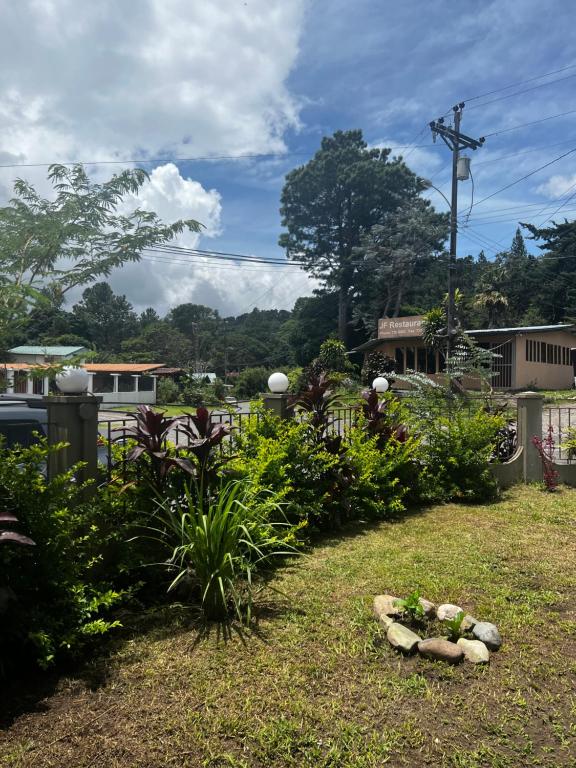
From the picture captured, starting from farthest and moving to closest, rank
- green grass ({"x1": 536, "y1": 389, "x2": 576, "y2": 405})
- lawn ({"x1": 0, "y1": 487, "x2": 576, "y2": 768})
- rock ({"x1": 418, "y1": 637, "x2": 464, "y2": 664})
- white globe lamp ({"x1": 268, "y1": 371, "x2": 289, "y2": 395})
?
1. green grass ({"x1": 536, "y1": 389, "x2": 576, "y2": 405})
2. white globe lamp ({"x1": 268, "y1": 371, "x2": 289, "y2": 395})
3. rock ({"x1": 418, "y1": 637, "x2": 464, "y2": 664})
4. lawn ({"x1": 0, "y1": 487, "x2": 576, "y2": 768})

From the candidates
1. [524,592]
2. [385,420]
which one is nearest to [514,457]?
[385,420]

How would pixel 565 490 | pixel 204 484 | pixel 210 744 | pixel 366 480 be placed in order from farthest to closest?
pixel 565 490 → pixel 366 480 → pixel 204 484 → pixel 210 744

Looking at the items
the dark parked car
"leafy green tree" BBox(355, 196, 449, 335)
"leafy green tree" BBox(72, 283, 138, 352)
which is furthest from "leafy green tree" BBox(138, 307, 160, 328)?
the dark parked car

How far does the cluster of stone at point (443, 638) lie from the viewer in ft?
8.38

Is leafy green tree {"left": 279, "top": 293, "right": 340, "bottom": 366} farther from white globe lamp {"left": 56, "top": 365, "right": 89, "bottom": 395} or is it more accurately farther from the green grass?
white globe lamp {"left": 56, "top": 365, "right": 89, "bottom": 395}

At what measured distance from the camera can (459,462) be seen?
604cm

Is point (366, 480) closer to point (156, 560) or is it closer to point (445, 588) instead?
point (445, 588)

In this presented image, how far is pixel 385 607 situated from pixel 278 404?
2.65m

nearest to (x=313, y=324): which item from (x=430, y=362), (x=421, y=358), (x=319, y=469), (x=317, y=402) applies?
(x=421, y=358)

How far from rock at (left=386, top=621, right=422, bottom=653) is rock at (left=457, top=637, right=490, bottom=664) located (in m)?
0.22

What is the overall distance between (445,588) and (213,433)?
1866mm

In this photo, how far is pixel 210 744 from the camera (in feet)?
6.45

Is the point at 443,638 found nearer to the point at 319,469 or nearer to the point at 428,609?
the point at 428,609

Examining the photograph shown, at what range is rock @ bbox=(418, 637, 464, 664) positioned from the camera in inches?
99.6
